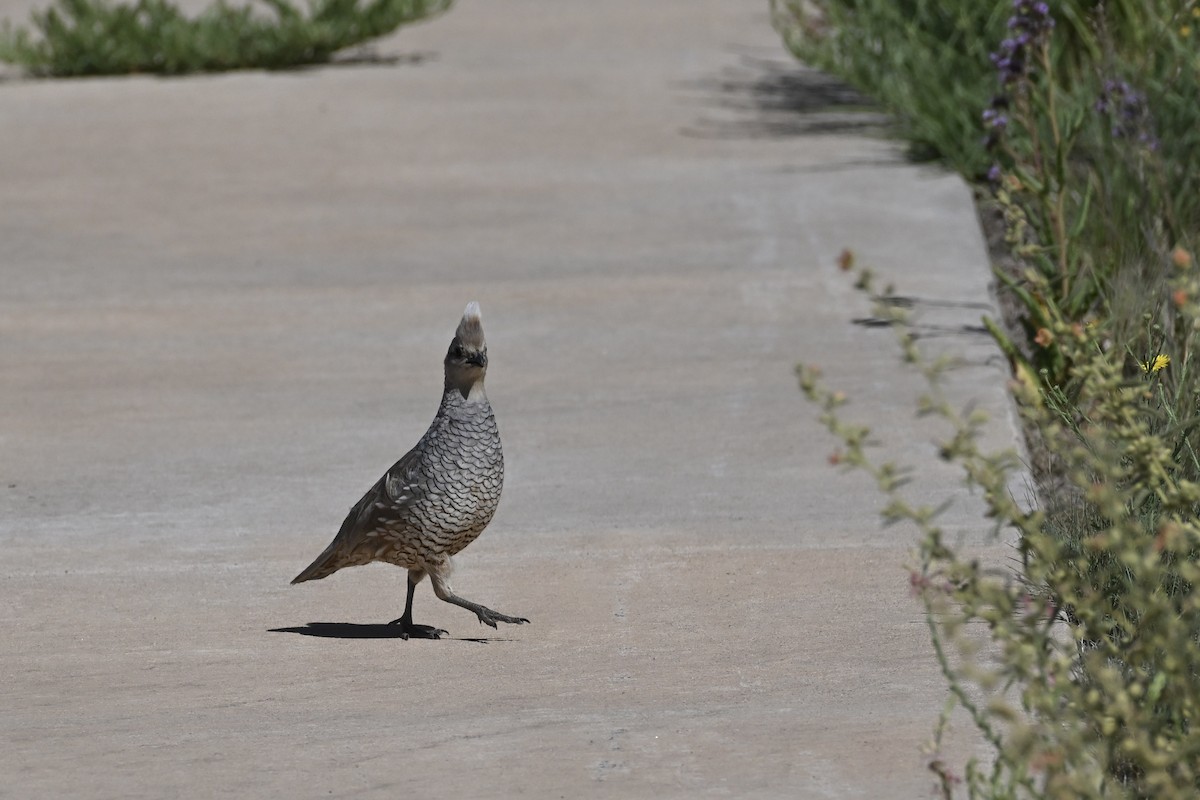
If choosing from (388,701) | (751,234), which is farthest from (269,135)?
(388,701)

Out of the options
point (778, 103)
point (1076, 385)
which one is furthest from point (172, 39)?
point (1076, 385)

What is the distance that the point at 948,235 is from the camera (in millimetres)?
→ 11055

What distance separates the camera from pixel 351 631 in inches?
236

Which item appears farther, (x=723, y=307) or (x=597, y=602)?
(x=723, y=307)

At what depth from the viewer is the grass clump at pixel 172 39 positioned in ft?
50.2

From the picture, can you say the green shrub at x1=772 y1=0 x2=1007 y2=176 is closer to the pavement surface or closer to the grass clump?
the pavement surface

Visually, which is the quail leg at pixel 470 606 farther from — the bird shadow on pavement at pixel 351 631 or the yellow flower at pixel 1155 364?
the yellow flower at pixel 1155 364

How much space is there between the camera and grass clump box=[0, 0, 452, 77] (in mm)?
15312

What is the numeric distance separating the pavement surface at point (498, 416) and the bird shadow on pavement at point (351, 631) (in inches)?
1.3

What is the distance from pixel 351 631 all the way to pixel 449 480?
0.78 m

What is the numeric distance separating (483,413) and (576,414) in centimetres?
283

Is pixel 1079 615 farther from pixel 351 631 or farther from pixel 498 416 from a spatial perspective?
pixel 498 416

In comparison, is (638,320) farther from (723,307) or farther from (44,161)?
(44,161)

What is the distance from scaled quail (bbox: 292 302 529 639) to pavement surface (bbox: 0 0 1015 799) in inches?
13.3
